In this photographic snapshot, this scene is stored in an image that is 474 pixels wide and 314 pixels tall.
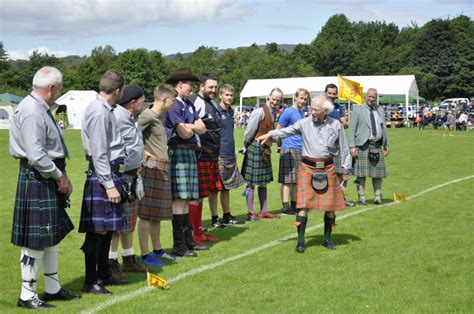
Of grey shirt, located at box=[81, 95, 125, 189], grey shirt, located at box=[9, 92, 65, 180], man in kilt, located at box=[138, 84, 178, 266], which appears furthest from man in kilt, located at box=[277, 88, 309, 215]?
grey shirt, located at box=[9, 92, 65, 180]

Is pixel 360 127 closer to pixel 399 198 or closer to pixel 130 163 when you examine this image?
pixel 399 198

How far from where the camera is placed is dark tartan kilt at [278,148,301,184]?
34.7 feet

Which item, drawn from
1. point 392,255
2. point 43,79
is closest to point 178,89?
point 43,79

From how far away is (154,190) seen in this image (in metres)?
7.16

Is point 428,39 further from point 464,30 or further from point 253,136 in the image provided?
point 253,136

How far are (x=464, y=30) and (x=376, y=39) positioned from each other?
20533mm

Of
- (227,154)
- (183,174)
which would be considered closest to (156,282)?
(183,174)

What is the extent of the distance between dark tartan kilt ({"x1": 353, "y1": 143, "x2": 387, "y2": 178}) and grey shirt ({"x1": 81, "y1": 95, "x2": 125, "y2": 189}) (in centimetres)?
652

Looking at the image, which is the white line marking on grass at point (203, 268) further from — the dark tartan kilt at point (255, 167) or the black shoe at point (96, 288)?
the dark tartan kilt at point (255, 167)

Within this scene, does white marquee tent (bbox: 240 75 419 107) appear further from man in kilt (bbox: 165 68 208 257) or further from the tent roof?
man in kilt (bbox: 165 68 208 257)

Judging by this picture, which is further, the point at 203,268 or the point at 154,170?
the point at 154,170

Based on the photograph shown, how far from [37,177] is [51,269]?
0.90 m

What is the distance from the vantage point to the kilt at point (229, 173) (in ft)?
31.4

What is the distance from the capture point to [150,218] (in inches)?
282
